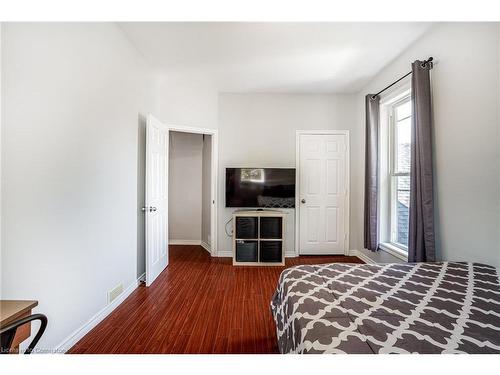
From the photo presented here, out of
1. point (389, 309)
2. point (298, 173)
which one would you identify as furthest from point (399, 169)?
point (389, 309)

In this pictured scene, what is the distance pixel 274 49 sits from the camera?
2381mm

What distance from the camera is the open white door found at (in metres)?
2.54

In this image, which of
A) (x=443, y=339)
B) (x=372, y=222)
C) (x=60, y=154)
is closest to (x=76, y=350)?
(x=60, y=154)

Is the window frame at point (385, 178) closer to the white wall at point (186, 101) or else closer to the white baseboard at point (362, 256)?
the white baseboard at point (362, 256)

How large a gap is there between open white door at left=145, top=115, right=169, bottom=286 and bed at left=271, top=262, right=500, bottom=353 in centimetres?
178

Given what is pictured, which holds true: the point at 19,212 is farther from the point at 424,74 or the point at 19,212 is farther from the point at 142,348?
the point at 424,74

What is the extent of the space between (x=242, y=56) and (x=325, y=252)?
122 inches

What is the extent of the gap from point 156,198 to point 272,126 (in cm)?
209

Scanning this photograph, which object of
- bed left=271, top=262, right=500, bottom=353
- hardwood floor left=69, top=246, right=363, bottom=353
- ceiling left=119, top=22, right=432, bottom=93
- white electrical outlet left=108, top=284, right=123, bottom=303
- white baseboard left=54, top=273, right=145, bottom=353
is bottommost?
hardwood floor left=69, top=246, right=363, bottom=353

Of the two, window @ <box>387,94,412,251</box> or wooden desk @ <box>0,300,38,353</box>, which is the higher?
window @ <box>387,94,412,251</box>

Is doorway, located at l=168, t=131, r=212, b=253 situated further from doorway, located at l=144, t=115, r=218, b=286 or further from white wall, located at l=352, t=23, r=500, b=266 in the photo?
white wall, located at l=352, t=23, r=500, b=266

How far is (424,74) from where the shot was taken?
201 centimetres

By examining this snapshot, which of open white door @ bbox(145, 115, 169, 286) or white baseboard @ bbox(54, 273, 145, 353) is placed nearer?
white baseboard @ bbox(54, 273, 145, 353)

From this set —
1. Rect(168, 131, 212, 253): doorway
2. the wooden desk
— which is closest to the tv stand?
Rect(168, 131, 212, 253): doorway
